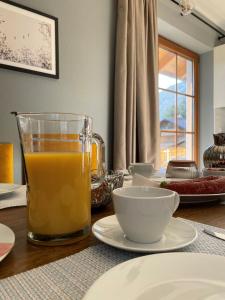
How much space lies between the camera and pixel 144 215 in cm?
37

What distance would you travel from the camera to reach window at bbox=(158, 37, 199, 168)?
10.7 ft

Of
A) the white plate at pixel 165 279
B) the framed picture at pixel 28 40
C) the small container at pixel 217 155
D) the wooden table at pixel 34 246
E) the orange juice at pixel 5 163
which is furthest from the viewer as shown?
the framed picture at pixel 28 40

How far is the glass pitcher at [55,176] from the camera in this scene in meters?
0.40

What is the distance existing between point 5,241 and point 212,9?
3.60m

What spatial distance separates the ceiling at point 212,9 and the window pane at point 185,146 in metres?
1.51

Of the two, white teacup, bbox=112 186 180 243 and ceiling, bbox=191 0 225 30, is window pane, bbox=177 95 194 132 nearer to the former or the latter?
ceiling, bbox=191 0 225 30

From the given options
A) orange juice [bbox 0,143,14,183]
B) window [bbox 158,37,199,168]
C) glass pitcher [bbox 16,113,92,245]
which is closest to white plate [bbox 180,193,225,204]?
glass pitcher [bbox 16,113,92,245]

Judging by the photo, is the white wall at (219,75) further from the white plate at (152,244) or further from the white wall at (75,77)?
the white plate at (152,244)

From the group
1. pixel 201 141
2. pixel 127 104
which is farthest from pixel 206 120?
pixel 127 104

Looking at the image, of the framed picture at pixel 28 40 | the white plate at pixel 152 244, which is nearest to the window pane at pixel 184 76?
the framed picture at pixel 28 40

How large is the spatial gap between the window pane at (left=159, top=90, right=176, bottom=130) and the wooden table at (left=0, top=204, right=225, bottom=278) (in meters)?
2.72

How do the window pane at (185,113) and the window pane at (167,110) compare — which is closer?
the window pane at (167,110)

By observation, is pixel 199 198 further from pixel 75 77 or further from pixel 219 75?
pixel 219 75

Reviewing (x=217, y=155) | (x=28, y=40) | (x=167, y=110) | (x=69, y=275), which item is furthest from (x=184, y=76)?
(x=69, y=275)
